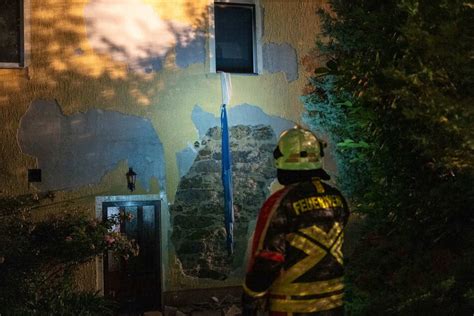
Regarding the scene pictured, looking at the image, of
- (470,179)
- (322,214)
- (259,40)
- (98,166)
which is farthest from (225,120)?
(322,214)

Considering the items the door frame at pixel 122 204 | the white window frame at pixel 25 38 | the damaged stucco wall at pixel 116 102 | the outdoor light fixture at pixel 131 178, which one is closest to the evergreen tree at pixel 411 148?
the damaged stucco wall at pixel 116 102

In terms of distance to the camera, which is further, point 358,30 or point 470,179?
point 358,30

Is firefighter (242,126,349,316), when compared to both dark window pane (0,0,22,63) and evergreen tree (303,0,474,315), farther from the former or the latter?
dark window pane (0,0,22,63)

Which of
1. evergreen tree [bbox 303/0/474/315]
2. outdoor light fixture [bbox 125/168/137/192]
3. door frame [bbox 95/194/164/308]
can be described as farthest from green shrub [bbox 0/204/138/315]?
evergreen tree [bbox 303/0/474/315]

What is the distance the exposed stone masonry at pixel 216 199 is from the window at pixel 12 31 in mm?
3365

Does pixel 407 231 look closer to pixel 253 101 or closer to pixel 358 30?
pixel 358 30

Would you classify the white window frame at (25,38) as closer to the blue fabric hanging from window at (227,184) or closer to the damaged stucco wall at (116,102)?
the damaged stucco wall at (116,102)

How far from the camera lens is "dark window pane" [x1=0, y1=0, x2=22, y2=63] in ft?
27.4

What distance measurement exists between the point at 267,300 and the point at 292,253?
382 mm

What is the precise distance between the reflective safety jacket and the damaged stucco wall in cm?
530

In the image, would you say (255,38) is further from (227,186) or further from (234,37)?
(227,186)

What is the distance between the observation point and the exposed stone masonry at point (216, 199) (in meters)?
8.73

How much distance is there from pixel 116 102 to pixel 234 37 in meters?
2.52

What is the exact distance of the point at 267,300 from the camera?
359 cm
